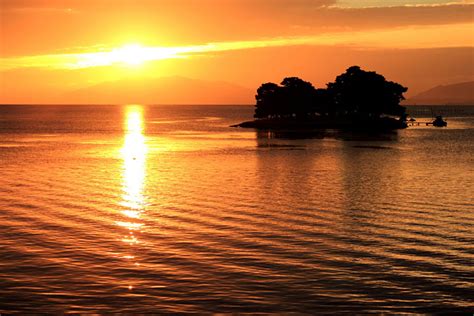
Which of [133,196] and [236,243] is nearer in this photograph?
[236,243]

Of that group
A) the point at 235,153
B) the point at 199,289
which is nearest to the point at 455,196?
the point at 199,289

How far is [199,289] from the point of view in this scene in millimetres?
24375

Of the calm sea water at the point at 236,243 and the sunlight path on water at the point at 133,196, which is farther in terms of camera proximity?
the sunlight path on water at the point at 133,196

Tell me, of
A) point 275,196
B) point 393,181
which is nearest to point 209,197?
point 275,196

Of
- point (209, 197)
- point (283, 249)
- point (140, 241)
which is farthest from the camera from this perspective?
point (209, 197)

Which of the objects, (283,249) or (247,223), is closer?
(283,249)

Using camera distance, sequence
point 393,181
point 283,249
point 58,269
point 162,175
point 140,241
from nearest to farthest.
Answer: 1. point 58,269
2. point 283,249
3. point 140,241
4. point 393,181
5. point 162,175

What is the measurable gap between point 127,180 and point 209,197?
16.8m

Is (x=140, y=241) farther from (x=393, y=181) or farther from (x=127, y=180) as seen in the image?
(x=393, y=181)

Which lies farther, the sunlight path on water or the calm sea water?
the sunlight path on water

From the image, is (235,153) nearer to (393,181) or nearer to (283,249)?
(393,181)

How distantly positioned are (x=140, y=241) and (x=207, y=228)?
459cm

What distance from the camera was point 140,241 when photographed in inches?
1314

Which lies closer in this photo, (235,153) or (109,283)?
(109,283)
